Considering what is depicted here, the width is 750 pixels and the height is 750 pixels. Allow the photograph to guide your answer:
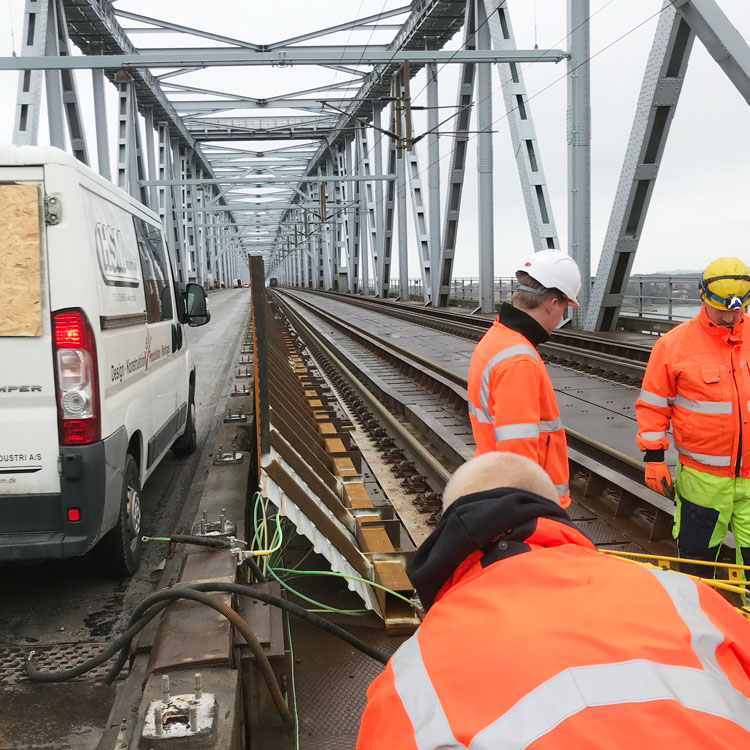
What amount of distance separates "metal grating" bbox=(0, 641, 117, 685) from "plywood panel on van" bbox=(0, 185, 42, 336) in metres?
1.60

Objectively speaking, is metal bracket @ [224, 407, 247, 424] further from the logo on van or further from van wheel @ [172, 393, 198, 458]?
the logo on van

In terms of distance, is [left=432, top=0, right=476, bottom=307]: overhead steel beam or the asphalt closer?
the asphalt

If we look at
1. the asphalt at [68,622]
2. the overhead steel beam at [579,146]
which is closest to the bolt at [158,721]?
the asphalt at [68,622]

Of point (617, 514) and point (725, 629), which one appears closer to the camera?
point (725, 629)

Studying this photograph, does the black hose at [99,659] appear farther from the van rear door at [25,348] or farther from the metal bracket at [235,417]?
the metal bracket at [235,417]

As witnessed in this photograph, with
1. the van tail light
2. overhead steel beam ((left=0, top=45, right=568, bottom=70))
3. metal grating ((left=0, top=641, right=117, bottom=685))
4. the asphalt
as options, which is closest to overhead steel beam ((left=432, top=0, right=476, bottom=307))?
overhead steel beam ((left=0, top=45, right=568, bottom=70))

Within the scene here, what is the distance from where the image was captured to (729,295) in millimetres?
3514

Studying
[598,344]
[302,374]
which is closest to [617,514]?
[302,374]

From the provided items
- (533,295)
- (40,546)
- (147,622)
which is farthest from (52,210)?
(533,295)

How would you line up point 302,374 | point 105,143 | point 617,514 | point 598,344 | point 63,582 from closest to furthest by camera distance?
point 63,582 < point 617,514 < point 302,374 < point 598,344 < point 105,143

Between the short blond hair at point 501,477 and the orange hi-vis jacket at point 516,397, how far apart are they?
139 cm

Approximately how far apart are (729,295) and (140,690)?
9.79ft

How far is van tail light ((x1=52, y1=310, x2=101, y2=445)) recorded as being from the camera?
4.02 metres

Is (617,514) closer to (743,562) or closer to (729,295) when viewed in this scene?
(743,562)
